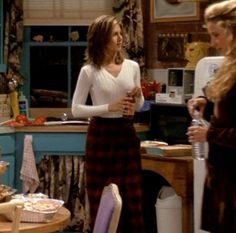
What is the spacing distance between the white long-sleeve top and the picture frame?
1.24m

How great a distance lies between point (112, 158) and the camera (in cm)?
400

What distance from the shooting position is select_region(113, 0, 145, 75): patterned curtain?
5301 mm

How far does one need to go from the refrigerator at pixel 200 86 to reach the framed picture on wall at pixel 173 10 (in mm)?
1085

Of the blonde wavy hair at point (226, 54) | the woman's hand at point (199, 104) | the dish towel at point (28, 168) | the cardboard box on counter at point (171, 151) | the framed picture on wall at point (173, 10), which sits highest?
the framed picture on wall at point (173, 10)

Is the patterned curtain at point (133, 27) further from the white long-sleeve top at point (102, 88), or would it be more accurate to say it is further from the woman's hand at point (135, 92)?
the woman's hand at point (135, 92)

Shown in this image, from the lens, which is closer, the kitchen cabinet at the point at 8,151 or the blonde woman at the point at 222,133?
the blonde woman at the point at 222,133

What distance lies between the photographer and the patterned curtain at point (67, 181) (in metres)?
4.99

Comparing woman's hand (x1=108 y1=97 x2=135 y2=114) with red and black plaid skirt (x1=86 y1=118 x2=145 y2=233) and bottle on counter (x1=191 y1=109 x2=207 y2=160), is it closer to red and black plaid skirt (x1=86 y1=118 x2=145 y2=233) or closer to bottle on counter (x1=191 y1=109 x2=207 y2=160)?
red and black plaid skirt (x1=86 y1=118 x2=145 y2=233)

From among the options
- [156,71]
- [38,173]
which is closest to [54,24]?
[156,71]

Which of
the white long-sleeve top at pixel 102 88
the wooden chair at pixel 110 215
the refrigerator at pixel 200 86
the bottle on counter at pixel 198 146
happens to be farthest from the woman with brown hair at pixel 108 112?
the wooden chair at pixel 110 215

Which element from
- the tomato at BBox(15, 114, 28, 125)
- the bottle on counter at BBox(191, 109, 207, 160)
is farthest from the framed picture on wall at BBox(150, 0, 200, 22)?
the bottle on counter at BBox(191, 109, 207, 160)

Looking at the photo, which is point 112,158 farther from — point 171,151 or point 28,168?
point 28,168

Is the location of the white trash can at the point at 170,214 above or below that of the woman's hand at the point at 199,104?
below

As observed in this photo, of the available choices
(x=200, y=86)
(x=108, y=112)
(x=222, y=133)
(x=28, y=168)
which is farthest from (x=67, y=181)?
(x=222, y=133)
